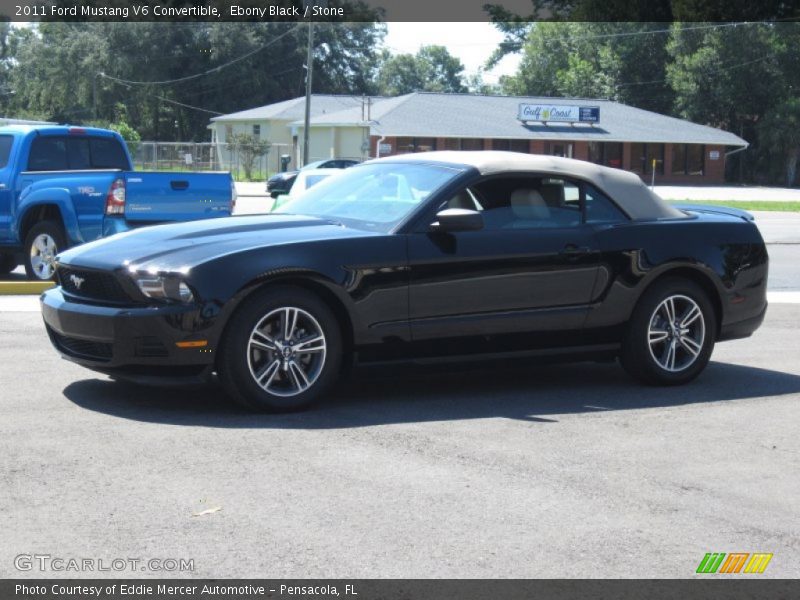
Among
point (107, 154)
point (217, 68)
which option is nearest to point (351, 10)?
point (217, 68)

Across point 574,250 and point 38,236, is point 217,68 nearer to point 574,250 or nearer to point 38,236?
point 38,236

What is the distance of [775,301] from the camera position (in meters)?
14.3

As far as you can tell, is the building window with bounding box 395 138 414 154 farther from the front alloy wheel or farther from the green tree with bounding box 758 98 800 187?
the front alloy wheel

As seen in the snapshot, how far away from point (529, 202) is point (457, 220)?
2.69 ft

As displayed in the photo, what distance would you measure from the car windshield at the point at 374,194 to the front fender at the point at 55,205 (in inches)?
250

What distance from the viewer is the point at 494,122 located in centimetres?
6981

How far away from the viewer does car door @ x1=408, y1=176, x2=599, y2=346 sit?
7.88m

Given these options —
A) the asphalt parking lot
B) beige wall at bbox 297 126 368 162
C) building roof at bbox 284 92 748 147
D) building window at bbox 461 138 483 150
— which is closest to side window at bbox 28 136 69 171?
the asphalt parking lot

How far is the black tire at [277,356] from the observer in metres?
7.35

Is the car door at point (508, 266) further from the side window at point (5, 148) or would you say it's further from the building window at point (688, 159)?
the building window at point (688, 159)

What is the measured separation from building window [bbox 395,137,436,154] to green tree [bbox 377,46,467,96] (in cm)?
8105

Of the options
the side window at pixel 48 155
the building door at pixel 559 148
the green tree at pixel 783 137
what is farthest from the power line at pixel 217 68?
the side window at pixel 48 155

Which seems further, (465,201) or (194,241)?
(465,201)
